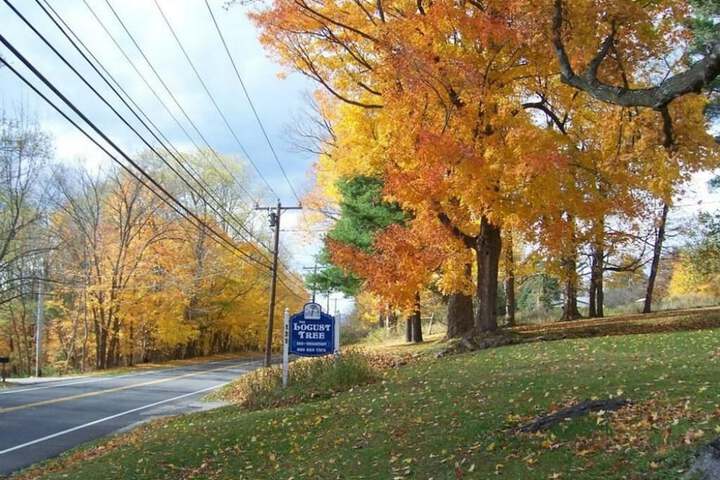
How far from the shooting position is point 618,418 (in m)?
6.34

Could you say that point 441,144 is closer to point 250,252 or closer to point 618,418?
point 618,418

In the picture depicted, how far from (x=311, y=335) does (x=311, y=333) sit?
48mm

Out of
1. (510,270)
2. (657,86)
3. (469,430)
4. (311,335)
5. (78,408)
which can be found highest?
(657,86)

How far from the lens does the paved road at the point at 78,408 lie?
38.2 ft

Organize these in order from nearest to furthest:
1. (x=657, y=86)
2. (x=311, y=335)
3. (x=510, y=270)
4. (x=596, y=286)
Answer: (x=657, y=86)
(x=311, y=335)
(x=510, y=270)
(x=596, y=286)

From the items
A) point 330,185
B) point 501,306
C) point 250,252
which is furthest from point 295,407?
point 250,252

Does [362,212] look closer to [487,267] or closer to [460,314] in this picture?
[460,314]

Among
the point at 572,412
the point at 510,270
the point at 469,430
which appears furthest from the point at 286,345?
the point at 510,270

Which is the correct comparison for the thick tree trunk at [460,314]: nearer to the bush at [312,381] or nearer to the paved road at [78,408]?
the bush at [312,381]

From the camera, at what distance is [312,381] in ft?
44.8

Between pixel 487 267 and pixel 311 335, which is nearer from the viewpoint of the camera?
pixel 311 335

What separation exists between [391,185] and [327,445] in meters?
8.54

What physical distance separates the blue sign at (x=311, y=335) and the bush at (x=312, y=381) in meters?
0.24

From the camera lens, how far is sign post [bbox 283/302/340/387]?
1480 centimetres
